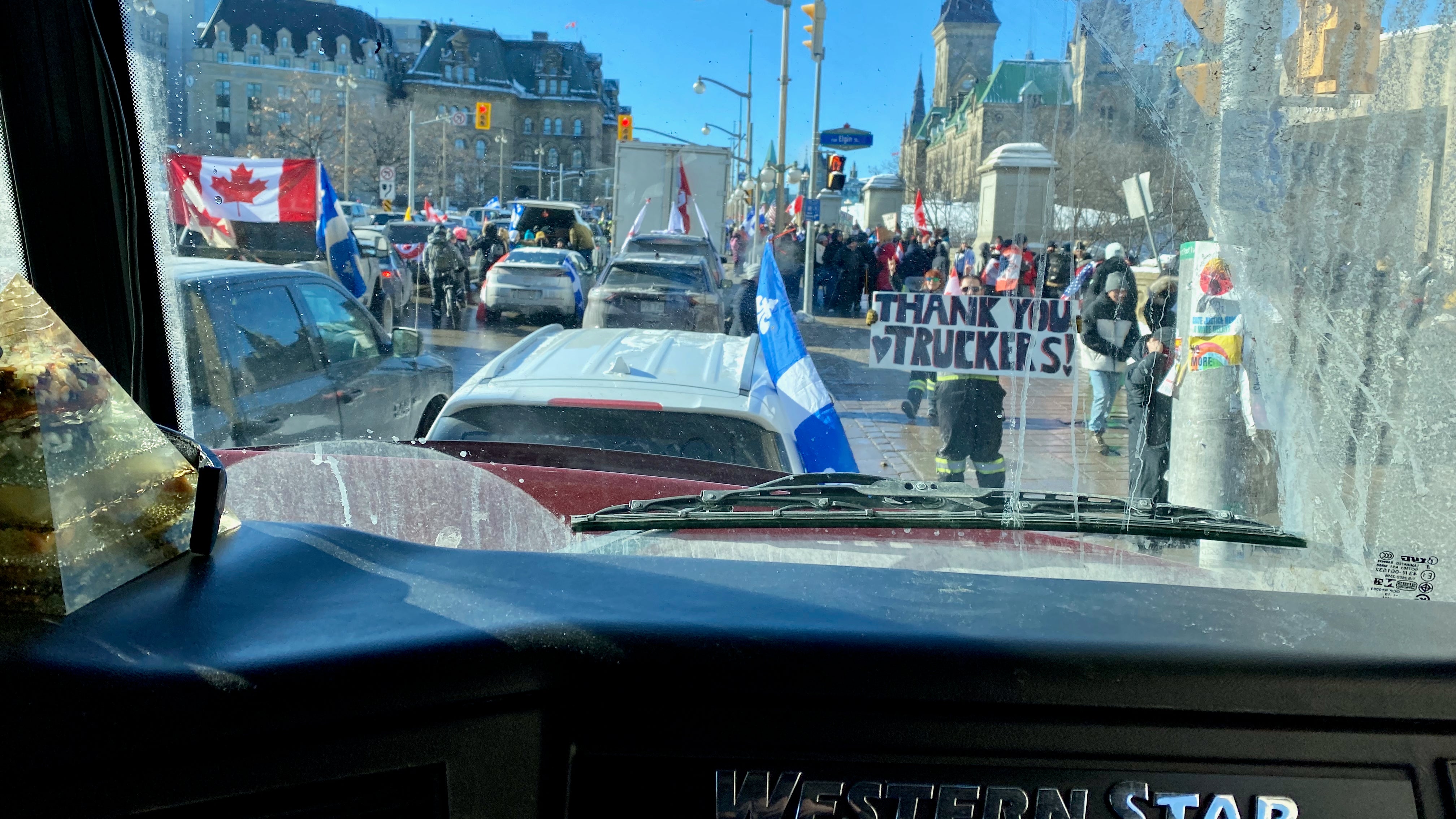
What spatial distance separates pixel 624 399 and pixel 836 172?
1112 mm

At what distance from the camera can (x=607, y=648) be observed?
134 centimetres

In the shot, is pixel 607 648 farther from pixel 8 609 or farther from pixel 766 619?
pixel 8 609

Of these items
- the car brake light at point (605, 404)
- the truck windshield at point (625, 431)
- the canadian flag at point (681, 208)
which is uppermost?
the canadian flag at point (681, 208)

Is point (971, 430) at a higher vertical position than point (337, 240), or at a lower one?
lower

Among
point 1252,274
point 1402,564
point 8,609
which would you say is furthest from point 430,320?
point 1402,564

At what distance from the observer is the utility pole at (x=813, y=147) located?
1844 mm

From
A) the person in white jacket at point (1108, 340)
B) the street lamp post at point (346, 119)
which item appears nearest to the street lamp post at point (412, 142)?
the street lamp post at point (346, 119)

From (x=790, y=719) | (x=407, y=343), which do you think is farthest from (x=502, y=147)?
(x=790, y=719)

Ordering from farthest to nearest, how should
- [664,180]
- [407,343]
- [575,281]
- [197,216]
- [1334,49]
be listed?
[407,343], [575,281], [664,180], [197,216], [1334,49]

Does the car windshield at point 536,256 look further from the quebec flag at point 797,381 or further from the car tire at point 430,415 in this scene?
the car tire at point 430,415

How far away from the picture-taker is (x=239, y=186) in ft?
6.37

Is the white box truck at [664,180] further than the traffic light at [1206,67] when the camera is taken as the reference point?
Yes

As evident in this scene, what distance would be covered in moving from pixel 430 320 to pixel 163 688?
1.38 m

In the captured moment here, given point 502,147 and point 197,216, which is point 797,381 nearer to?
point 502,147
